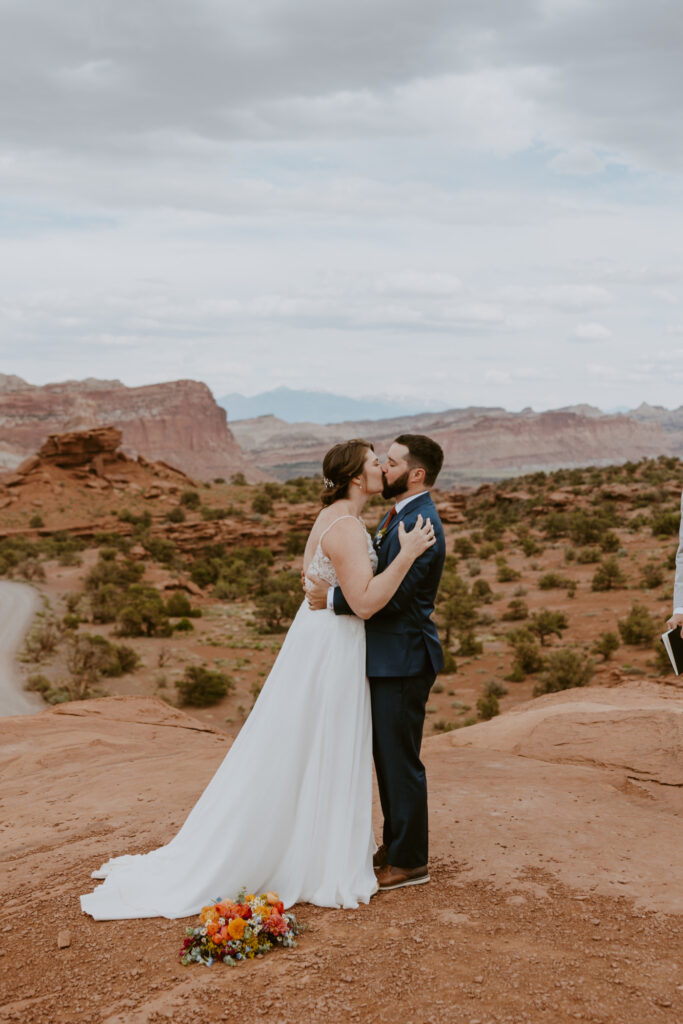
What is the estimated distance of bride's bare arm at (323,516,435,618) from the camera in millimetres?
4043

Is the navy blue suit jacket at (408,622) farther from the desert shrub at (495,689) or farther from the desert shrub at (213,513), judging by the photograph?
the desert shrub at (213,513)

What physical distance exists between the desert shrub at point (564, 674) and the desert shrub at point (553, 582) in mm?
9642

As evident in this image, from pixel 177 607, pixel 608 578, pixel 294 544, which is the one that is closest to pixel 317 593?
pixel 608 578

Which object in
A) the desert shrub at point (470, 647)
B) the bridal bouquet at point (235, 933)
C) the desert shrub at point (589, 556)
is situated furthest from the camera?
the desert shrub at point (589, 556)

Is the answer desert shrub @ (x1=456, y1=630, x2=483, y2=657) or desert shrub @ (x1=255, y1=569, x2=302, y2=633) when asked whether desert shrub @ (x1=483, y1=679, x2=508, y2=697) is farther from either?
desert shrub @ (x1=255, y1=569, x2=302, y2=633)

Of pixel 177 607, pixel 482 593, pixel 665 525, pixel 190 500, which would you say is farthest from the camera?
pixel 190 500

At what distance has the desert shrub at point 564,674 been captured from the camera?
16.4 m

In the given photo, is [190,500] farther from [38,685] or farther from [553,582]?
[38,685]

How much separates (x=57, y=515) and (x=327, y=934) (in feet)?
157

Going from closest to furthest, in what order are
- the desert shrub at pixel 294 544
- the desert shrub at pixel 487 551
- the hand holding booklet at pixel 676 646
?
the hand holding booklet at pixel 676 646
the desert shrub at pixel 487 551
the desert shrub at pixel 294 544

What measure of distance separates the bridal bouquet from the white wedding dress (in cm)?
39

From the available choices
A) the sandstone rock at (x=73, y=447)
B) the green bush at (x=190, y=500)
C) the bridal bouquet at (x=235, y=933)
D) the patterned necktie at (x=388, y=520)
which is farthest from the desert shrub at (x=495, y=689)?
the sandstone rock at (x=73, y=447)

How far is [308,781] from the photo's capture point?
4293 mm

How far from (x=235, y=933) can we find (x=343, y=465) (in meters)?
2.21
